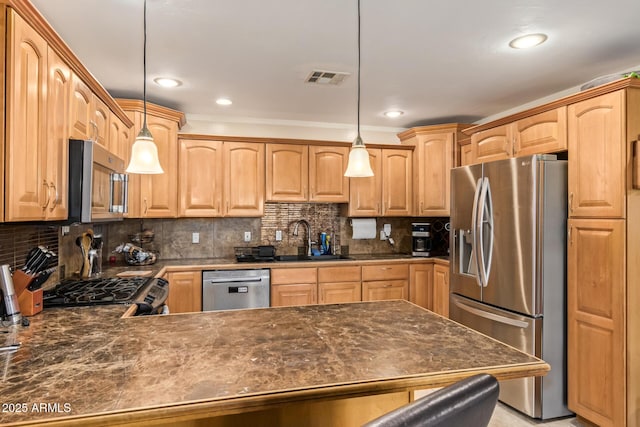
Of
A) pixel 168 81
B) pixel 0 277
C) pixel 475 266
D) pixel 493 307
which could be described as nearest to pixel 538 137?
pixel 475 266

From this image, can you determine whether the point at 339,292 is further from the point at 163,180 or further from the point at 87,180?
the point at 87,180

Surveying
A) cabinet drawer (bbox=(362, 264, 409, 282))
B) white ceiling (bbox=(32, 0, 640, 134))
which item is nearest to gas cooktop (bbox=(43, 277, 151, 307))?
white ceiling (bbox=(32, 0, 640, 134))

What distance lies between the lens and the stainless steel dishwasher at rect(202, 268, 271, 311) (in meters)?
3.63

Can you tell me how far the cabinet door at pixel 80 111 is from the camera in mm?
1992

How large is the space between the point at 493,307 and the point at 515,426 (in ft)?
2.55

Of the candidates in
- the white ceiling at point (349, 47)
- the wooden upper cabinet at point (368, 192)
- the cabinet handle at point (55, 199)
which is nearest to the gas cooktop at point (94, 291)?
the cabinet handle at point (55, 199)

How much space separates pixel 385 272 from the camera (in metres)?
4.12

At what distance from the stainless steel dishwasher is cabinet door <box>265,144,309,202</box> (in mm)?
839

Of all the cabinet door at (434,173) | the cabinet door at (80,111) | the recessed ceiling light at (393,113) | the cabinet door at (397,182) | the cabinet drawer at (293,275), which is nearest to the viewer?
the cabinet door at (80,111)

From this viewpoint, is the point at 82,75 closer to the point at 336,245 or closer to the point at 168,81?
the point at 168,81

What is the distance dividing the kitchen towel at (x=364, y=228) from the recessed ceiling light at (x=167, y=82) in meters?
2.38

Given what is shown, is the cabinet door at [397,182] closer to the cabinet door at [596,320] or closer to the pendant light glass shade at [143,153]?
the cabinet door at [596,320]

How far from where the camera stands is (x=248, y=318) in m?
1.73

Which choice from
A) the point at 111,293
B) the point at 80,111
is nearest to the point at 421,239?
the point at 111,293
